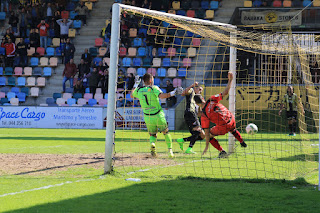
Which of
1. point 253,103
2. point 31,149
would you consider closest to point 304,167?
point 31,149

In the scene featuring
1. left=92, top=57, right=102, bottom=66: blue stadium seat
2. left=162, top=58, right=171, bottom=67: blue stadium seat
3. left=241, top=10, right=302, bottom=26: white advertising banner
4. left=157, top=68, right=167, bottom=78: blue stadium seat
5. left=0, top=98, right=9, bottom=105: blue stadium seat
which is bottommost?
left=0, top=98, right=9, bottom=105: blue stadium seat

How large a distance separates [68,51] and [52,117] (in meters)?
5.04

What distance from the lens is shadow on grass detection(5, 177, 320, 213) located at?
5.79 meters

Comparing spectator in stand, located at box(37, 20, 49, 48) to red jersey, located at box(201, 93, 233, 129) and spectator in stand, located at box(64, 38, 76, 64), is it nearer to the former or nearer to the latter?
spectator in stand, located at box(64, 38, 76, 64)

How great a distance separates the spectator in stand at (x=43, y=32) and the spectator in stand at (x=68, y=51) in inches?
94.2

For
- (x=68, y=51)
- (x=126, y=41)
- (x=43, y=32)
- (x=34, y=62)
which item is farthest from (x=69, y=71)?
(x=43, y=32)

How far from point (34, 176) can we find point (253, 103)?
51.9 ft

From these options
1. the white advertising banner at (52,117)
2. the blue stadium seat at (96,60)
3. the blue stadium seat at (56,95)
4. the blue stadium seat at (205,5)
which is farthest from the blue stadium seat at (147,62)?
the blue stadium seat at (205,5)

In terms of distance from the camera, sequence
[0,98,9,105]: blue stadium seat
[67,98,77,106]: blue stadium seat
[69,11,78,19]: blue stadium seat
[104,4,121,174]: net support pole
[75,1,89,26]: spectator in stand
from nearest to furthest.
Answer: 1. [104,4,121,174]: net support pole
2. [67,98,77,106]: blue stadium seat
3. [0,98,9,105]: blue stadium seat
4. [75,1,89,26]: spectator in stand
5. [69,11,78,19]: blue stadium seat

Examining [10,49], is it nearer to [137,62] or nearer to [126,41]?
[126,41]

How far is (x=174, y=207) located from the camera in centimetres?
584

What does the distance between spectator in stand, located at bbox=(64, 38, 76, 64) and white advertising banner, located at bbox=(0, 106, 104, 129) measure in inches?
171

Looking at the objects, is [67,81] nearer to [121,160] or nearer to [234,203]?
[121,160]

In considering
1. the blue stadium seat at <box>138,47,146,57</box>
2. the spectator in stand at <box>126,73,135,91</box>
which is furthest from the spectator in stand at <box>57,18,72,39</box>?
the spectator in stand at <box>126,73,135,91</box>
